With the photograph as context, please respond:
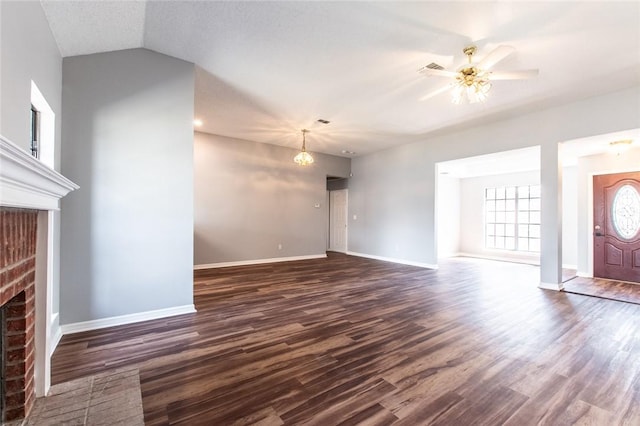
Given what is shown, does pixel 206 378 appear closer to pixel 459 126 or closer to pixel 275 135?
pixel 275 135

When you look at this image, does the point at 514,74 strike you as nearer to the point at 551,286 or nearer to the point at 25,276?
the point at 551,286

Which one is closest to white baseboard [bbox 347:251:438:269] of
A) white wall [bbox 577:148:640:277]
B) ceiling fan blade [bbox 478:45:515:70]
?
white wall [bbox 577:148:640:277]

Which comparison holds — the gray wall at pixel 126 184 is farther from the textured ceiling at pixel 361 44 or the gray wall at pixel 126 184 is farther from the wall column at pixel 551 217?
the wall column at pixel 551 217

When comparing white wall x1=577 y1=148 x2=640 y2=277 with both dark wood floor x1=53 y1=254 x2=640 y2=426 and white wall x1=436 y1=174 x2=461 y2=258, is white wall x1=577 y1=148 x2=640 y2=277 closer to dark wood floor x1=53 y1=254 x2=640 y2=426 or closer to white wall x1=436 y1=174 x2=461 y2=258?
dark wood floor x1=53 y1=254 x2=640 y2=426

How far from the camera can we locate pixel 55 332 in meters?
2.57

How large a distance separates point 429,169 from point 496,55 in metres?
3.95

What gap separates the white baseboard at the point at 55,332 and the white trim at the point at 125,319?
3.3 inches

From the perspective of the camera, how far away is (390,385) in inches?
77.0

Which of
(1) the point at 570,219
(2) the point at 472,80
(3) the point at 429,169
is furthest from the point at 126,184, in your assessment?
(1) the point at 570,219

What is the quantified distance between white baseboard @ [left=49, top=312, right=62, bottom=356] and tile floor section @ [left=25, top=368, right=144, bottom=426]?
0.75 m

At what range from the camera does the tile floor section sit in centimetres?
160

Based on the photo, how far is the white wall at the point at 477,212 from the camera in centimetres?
803

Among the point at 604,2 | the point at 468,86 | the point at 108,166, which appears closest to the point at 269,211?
the point at 108,166

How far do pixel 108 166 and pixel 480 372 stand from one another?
4.05m
